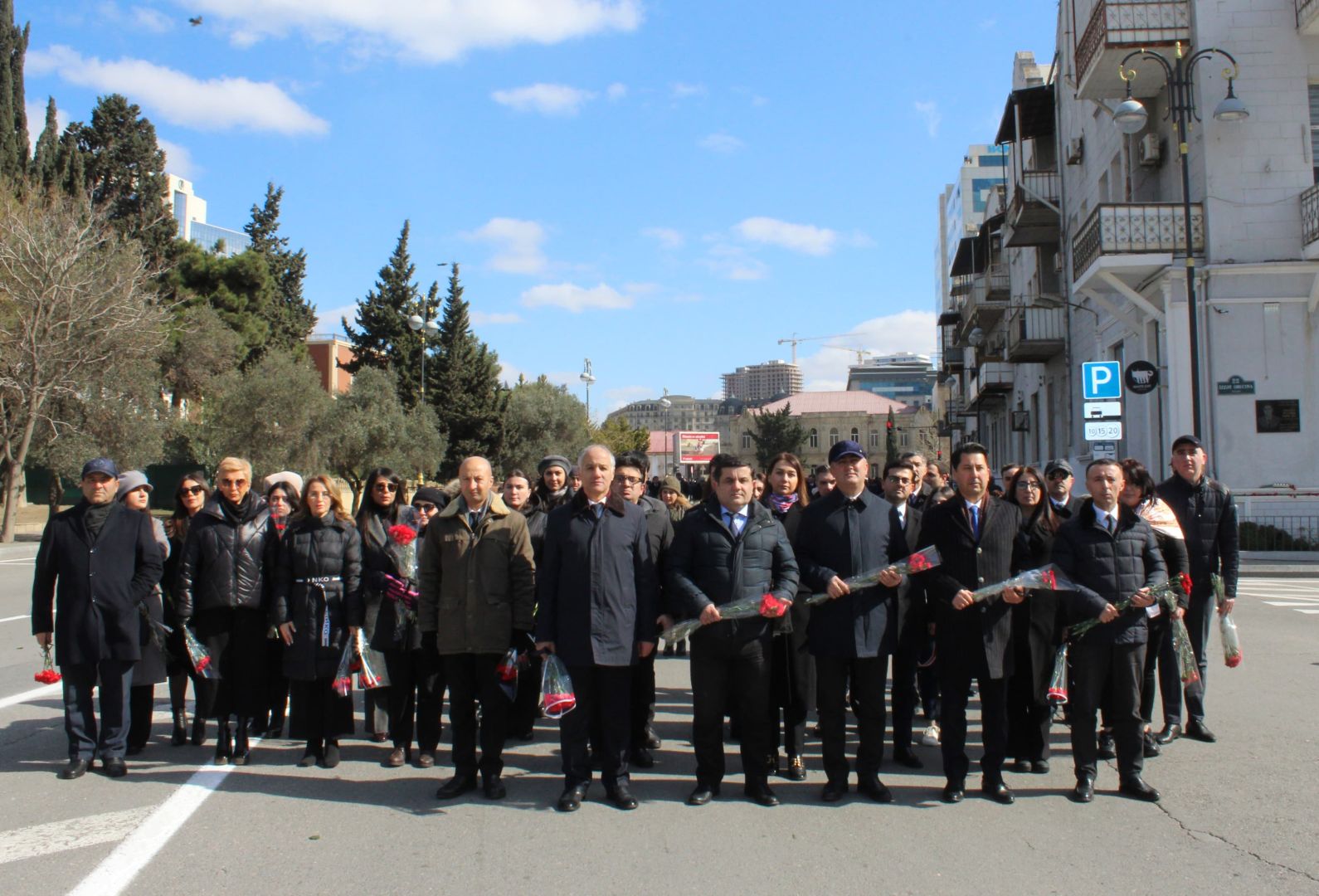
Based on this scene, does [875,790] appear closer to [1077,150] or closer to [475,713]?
[475,713]

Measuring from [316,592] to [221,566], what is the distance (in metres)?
0.67

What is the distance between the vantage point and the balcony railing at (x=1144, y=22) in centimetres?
2145

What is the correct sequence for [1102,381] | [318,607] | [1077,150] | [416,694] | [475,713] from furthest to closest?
[1077,150]
[1102,381]
[416,694]
[318,607]
[475,713]

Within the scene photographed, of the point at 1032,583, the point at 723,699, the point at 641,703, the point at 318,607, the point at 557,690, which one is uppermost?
the point at 1032,583

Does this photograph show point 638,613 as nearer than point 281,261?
Yes

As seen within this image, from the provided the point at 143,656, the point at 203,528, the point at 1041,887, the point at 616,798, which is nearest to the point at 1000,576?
the point at 1041,887

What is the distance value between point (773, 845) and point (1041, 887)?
1.22m

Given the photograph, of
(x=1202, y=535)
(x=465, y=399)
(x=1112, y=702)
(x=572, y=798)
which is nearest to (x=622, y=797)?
(x=572, y=798)

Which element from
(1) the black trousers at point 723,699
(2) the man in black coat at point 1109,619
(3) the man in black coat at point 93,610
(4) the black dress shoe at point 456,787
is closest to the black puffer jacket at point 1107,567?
(2) the man in black coat at point 1109,619

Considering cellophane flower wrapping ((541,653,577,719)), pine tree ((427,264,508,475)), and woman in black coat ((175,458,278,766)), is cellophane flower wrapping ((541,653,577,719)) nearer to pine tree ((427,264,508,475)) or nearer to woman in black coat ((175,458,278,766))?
woman in black coat ((175,458,278,766))

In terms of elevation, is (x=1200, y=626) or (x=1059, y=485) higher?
(x=1059, y=485)

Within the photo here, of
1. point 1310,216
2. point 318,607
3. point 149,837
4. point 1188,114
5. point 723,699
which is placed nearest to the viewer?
point 149,837

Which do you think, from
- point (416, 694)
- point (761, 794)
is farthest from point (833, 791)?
point (416, 694)

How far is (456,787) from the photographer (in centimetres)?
596
